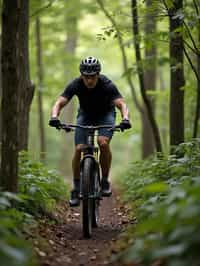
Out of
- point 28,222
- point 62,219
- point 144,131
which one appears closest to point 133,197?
point 62,219

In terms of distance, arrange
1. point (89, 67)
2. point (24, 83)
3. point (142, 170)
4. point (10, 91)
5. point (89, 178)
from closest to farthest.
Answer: point (10, 91), point (89, 178), point (89, 67), point (24, 83), point (142, 170)

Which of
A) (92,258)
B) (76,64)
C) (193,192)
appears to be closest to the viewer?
(193,192)

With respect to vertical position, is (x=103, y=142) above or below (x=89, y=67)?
below

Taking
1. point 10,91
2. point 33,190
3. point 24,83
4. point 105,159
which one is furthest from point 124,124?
point 24,83

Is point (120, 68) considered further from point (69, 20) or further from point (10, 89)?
point (10, 89)

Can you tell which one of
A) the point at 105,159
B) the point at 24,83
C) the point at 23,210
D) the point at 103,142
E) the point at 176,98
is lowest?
the point at 23,210

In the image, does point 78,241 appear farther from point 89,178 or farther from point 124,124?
point 124,124

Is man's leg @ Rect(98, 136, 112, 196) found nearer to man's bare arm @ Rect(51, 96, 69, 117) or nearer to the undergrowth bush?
man's bare arm @ Rect(51, 96, 69, 117)

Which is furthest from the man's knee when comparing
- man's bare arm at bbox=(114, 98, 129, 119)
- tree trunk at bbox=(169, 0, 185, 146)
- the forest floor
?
tree trunk at bbox=(169, 0, 185, 146)

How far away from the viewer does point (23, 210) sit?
7.16 metres

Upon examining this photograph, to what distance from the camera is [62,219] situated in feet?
29.0

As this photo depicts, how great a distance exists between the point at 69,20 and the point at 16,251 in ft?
61.7

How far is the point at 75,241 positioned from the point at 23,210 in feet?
2.61

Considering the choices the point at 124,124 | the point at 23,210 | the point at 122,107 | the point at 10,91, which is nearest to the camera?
the point at 10,91
